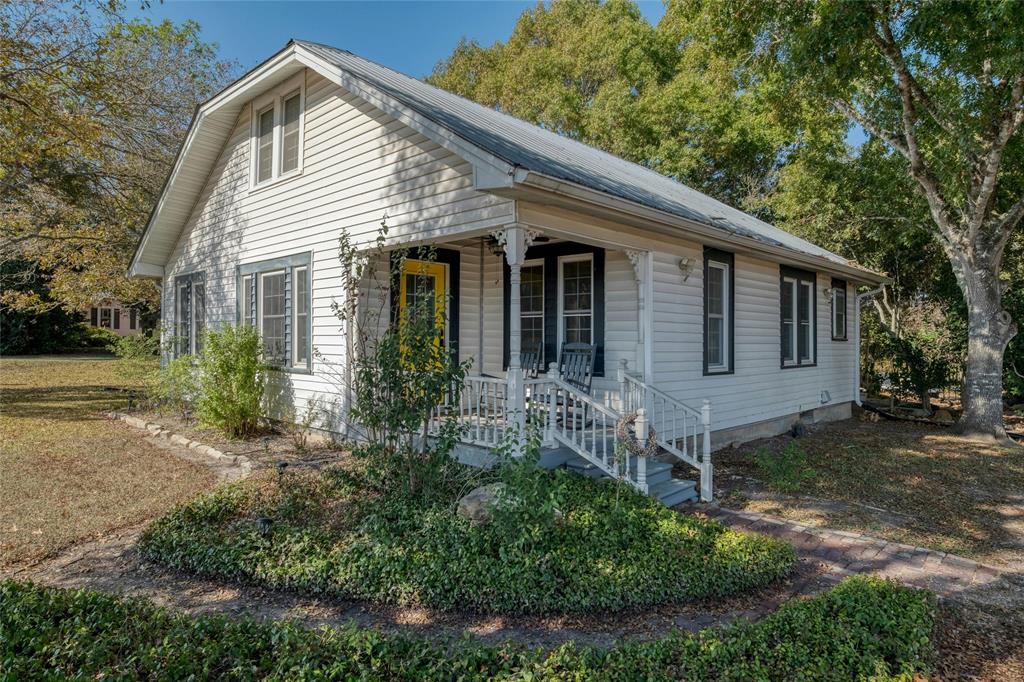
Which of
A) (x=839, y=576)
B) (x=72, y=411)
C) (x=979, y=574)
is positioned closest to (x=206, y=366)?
(x=72, y=411)

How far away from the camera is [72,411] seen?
1205 centimetres

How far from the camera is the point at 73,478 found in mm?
6840

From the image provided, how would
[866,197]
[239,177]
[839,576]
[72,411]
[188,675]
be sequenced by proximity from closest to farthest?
[188,675] < [839,576] < [239,177] < [72,411] < [866,197]

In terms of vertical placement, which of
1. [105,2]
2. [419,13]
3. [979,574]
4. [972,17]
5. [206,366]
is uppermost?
[419,13]

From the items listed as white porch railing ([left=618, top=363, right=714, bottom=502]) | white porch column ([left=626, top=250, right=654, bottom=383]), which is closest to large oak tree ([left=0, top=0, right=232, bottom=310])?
white porch column ([left=626, top=250, right=654, bottom=383])

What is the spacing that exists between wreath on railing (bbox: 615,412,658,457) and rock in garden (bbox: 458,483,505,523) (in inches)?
54.9

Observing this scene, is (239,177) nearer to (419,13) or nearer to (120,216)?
(419,13)

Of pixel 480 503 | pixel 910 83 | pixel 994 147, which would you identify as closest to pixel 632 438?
pixel 480 503

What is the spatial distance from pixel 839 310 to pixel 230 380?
12.2 meters

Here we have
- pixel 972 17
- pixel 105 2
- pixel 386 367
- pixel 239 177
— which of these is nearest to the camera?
pixel 386 367

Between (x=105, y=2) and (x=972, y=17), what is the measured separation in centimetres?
1280

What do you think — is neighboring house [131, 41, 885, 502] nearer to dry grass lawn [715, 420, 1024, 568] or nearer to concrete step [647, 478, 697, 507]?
concrete step [647, 478, 697, 507]

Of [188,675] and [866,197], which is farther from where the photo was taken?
[866,197]

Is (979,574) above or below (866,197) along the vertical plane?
below
